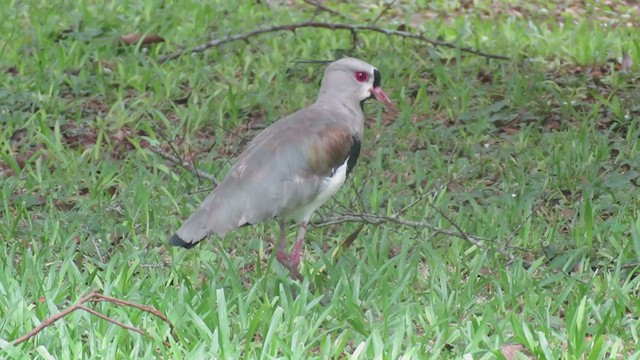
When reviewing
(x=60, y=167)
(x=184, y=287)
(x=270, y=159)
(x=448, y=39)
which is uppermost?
(x=270, y=159)

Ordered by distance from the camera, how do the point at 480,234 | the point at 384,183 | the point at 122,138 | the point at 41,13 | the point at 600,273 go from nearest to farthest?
1. the point at 600,273
2. the point at 480,234
3. the point at 384,183
4. the point at 122,138
5. the point at 41,13

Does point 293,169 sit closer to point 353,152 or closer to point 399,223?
point 353,152

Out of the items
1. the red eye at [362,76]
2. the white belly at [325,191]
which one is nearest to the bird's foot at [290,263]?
the white belly at [325,191]

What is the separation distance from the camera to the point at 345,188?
23.0ft

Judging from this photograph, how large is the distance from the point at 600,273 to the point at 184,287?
186 cm

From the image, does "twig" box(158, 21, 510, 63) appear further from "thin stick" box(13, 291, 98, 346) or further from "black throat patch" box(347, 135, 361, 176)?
"thin stick" box(13, 291, 98, 346)

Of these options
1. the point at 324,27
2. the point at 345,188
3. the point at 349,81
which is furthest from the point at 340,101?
the point at 324,27

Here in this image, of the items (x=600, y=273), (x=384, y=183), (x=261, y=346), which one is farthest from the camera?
(x=384, y=183)

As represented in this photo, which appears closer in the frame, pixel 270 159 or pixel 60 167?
pixel 270 159

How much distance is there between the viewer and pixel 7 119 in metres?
7.90

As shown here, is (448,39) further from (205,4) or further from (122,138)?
(122,138)

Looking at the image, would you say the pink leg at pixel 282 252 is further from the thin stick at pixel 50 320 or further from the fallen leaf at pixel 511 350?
the thin stick at pixel 50 320

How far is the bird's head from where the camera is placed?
19.3 ft

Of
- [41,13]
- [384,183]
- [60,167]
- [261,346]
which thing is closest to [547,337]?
[261,346]
